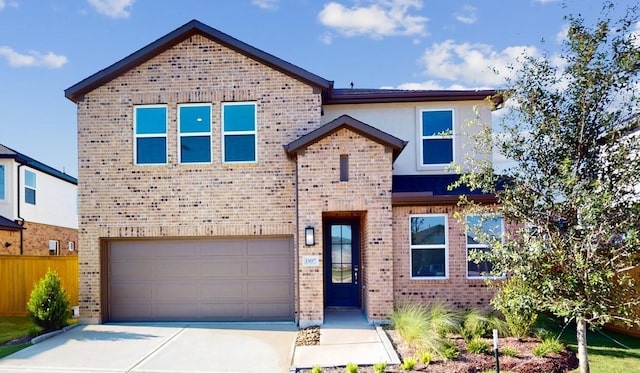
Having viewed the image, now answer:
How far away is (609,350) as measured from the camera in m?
8.66

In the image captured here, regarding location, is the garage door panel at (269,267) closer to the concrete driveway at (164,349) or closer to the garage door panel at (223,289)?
the garage door panel at (223,289)

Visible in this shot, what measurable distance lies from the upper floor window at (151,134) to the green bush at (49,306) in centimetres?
352

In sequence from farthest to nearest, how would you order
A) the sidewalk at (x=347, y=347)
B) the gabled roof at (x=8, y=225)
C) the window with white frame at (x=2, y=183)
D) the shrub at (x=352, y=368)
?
the window with white frame at (x=2, y=183), the gabled roof at (x=8, y=225), the sidewalk at (x=347, y=347), the shrub at (x=352, y=368)

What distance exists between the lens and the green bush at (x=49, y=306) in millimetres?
10531

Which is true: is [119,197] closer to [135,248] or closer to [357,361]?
[135,248]

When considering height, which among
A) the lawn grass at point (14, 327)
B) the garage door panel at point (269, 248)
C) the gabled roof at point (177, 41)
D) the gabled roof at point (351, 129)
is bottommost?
the lawn grass at point (14, 327)

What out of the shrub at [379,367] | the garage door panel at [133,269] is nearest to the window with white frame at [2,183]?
the garage door panel at [133,269]

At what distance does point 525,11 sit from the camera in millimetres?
9938

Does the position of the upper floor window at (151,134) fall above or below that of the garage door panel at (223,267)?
above

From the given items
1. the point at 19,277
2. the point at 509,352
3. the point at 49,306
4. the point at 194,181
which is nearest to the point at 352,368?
the point at 509,352

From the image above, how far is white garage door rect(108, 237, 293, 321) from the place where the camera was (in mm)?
11641

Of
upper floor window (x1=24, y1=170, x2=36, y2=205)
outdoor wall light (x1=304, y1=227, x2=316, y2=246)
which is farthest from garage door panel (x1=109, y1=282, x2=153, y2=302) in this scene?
upper floor window (x1=24, y1=170, x2=36, y2=205)

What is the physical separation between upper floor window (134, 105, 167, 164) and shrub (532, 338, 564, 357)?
9.22 metres

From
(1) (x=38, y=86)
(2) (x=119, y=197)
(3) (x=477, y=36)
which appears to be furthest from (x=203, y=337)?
(1) (x=38, y=86)
